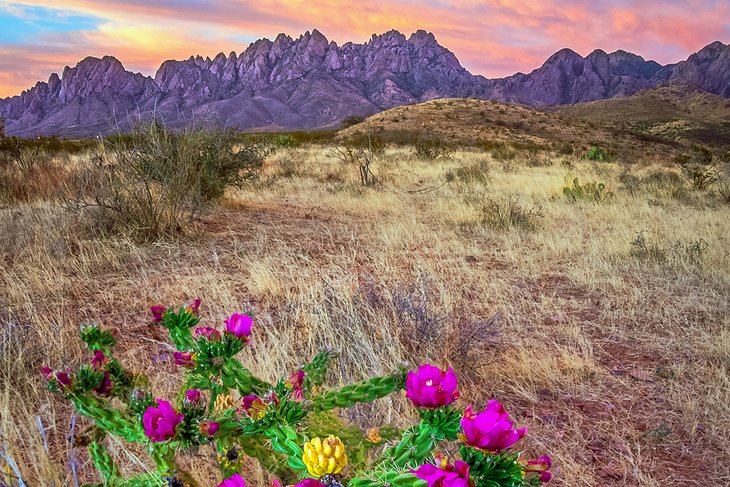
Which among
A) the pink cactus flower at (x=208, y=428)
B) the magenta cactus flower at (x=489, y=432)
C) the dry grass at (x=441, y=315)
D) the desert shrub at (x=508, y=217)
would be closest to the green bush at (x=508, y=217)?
the desert shrub at (x=508, y=217)

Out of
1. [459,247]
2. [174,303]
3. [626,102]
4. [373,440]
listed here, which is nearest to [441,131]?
[459,247]

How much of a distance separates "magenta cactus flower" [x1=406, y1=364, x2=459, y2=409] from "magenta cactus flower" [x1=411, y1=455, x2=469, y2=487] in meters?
0.16

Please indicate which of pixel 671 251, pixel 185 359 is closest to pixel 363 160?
pixel 671 251

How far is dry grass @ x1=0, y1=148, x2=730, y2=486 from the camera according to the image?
2586 mm

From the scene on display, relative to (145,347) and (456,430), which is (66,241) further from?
(456,430)

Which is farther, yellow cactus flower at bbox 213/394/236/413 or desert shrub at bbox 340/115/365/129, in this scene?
desert shrub at bbox 340/115/365/129

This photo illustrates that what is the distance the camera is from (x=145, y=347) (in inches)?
132

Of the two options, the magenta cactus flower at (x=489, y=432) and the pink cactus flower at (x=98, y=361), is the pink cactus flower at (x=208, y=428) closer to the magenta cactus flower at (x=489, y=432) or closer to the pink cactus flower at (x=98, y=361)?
the pink cactus flower at (x=98, y=361)

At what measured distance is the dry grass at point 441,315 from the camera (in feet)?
8.48

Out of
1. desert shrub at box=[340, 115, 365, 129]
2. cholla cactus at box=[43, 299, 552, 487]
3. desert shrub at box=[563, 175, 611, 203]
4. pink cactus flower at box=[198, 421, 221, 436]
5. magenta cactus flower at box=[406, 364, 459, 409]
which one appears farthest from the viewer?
desert shrub at box=[340, 115, 365, 129]

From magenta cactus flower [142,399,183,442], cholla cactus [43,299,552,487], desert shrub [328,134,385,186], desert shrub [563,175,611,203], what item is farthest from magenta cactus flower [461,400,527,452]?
desert shrub [328,134,385,186]

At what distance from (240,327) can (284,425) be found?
34 cm

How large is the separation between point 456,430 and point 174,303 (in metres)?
3.43

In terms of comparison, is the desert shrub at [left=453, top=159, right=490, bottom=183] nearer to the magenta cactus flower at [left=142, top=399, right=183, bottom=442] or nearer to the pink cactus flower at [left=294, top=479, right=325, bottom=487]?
the magenta cactus flower at [left=142, top=399, right=183, bottom=442]
